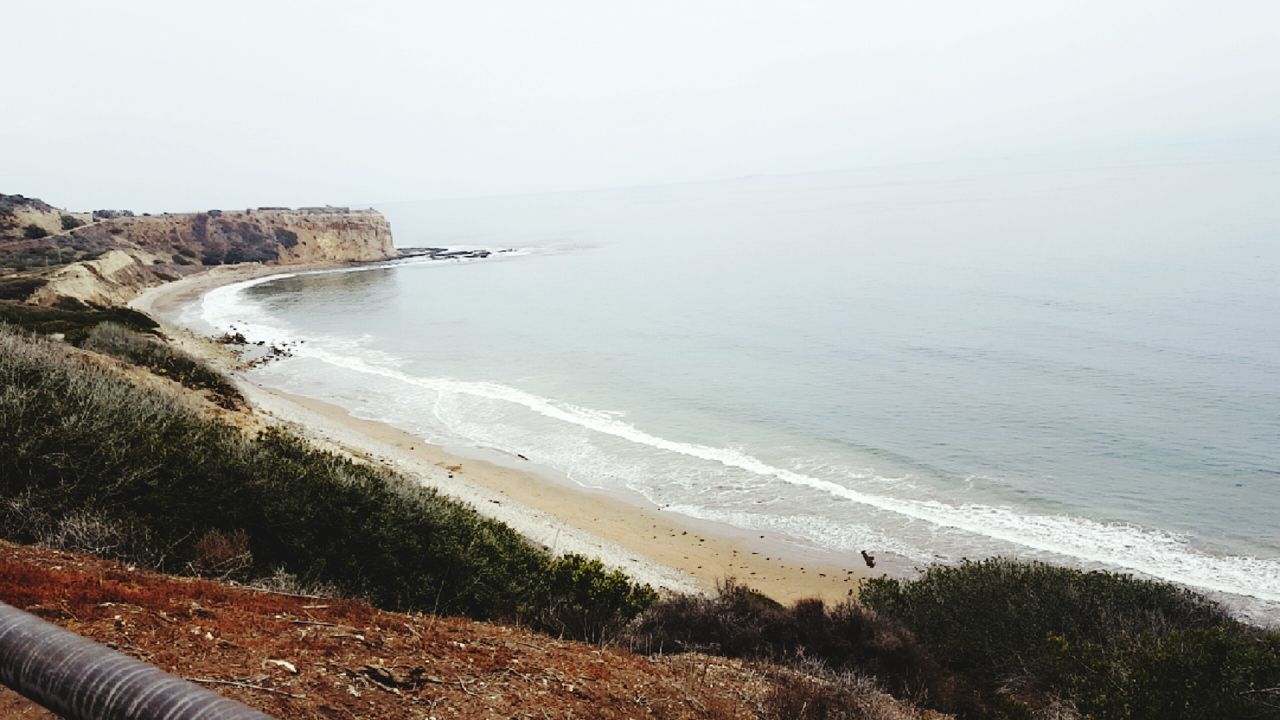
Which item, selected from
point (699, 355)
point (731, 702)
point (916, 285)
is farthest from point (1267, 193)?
point (731, 702)

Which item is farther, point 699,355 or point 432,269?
point 432,269

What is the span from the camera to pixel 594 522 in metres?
20.5

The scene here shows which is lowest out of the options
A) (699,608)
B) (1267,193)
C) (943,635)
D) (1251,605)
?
(1251,605)

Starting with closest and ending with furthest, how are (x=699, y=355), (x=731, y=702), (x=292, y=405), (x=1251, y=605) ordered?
(x=731, y=702) → (x=1251, y=605) → (x=292, y=405) → (x=699, y=355)

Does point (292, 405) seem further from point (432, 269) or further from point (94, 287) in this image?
point (432, 269)

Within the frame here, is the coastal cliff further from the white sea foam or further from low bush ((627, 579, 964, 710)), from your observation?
low bush ((627, 579, 964, 710))

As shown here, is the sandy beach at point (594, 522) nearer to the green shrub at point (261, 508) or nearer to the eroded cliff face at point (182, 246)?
the green shrub at point (261, 508)

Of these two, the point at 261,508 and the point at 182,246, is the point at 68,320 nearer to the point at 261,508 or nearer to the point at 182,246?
the point at 261,508

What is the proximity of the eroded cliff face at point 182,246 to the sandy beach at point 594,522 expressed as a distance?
90.9ft

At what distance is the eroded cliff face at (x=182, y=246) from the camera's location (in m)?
50.6

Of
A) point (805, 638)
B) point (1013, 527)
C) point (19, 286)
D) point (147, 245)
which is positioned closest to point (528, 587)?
point (805, 638)

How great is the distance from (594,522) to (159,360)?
639 inches

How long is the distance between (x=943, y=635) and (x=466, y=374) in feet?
103

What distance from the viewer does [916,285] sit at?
59.6 m
